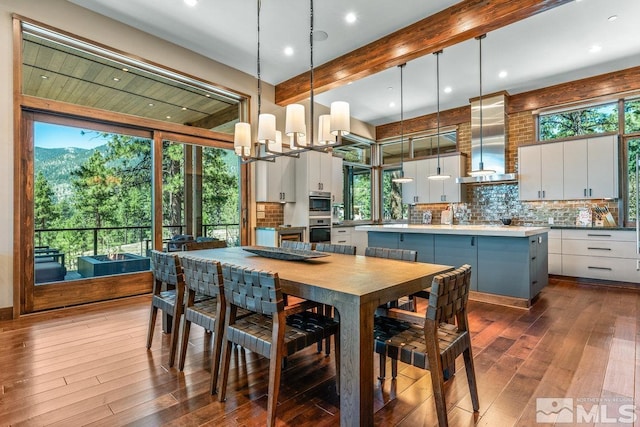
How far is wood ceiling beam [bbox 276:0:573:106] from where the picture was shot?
3.19m

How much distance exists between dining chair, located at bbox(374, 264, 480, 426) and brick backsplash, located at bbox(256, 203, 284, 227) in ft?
12.8

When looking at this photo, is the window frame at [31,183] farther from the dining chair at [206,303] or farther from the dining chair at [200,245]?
the dining chair at [206,303]

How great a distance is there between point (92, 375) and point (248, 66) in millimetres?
4488

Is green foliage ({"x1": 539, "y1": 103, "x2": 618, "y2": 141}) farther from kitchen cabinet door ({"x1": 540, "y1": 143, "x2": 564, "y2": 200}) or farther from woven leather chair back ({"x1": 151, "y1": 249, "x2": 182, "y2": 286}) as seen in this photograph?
woven leather chair back ({"x1": 151, "y1": 249, "x2": 182, "y2": 286})

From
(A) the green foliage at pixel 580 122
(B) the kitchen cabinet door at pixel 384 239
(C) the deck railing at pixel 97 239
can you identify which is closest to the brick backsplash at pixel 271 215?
(C) the deck railing at pixel 97 239

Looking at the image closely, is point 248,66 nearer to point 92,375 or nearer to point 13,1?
point 13,1

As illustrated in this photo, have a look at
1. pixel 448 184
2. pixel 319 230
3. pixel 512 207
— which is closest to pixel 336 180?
pixel 319 230

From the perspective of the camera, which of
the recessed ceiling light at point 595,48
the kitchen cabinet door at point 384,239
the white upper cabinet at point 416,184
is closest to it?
the recessed ceiling light at point 595,48

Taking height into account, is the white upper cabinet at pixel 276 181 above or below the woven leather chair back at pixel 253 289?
above

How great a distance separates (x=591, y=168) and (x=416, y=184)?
3004 millimetres

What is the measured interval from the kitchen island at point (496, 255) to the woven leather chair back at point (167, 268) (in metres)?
3.22

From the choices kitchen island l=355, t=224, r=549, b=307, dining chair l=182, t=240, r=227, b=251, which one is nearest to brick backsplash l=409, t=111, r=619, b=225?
kitchen island l=355, t=224, r=549, b=307

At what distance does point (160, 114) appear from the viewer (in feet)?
14.7

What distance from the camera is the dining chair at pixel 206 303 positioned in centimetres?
202
